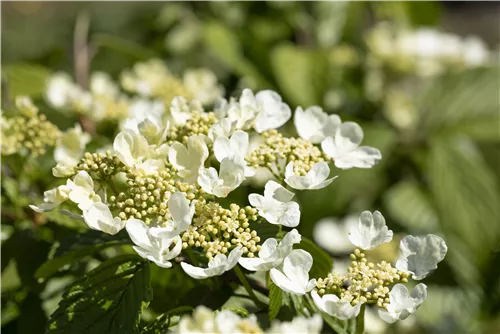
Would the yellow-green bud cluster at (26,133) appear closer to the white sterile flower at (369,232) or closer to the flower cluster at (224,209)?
the flower cluster at (224,209)

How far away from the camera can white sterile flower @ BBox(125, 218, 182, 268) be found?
0.54m

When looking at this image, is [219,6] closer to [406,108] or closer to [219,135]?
[406,108]

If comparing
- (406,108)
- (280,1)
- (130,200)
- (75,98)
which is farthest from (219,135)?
(280,1)

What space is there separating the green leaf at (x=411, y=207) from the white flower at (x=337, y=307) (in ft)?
3.07

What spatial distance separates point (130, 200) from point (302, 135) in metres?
0.22

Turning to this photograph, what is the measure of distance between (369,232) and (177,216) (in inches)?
6.6

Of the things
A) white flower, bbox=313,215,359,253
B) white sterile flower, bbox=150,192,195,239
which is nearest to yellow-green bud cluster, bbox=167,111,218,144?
white sterile flower, bbox=150,192,195,239

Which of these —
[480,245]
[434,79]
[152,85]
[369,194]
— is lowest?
[369,194]

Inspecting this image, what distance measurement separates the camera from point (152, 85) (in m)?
1.14

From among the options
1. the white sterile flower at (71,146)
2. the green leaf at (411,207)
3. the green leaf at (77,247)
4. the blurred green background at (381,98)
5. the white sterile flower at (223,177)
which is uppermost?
the white sterile flower at (223,177)

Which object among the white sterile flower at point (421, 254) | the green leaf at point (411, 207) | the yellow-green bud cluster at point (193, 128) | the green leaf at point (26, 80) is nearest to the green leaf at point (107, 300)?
the yellow-green bud cluster at point (193, 128)

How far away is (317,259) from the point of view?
0.66 meters

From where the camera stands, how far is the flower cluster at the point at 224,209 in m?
0.55

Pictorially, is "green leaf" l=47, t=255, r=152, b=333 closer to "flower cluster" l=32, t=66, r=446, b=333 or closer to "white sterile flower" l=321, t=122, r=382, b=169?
"flower cluster" l=32, t=66, r=446, b=333
